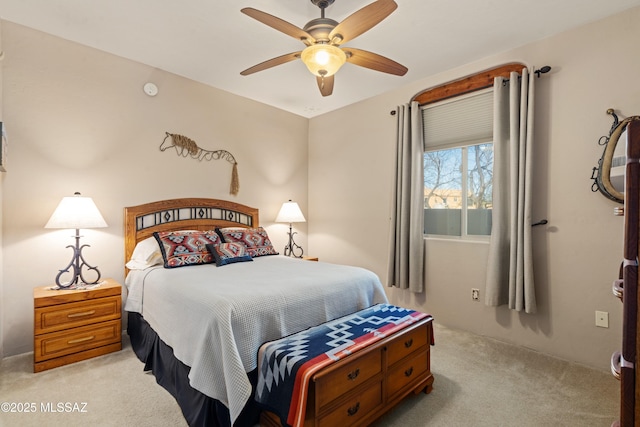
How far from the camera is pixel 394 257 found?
→ 12.0 ft

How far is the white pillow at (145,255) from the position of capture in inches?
116

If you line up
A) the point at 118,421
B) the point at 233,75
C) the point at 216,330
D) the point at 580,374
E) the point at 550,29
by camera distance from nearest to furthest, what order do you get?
the point at 216,330 → the point at 118,421 → the point at 580,374 → the point at 550,29 → the point at 233,75

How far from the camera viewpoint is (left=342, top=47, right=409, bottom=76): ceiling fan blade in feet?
7.39

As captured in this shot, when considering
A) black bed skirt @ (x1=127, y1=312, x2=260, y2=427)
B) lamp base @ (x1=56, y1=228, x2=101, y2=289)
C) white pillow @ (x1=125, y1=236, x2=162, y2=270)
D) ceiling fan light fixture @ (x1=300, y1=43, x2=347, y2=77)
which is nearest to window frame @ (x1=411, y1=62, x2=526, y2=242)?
ceiling fan light fixture @ (x1=300, y1=43, x2=347, y2=77)

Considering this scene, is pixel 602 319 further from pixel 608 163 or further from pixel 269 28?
pixel 269 28

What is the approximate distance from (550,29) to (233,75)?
2991 mm

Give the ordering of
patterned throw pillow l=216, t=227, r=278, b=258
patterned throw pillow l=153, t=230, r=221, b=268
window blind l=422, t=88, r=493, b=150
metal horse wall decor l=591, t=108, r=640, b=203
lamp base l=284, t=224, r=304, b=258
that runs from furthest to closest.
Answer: lamp base l=284, t=224, r=304, b=258 < patterned throw pillow l=216, t=227, r=278, b=258 < window blind l=422, t=88, r=493, b=150 < patterned throw pillow l=153, t=230, r=221, b=268 < metal horse wall decor l=591, t=108, r=640, b=203

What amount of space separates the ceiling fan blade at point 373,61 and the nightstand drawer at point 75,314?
2.72m

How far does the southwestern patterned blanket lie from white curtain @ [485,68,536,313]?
123 cm

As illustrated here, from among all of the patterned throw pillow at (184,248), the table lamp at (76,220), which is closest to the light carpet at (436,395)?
the table lamp at (76,220)

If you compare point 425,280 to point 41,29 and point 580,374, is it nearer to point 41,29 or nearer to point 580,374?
point 580,374

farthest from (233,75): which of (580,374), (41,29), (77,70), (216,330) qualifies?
(580,374)

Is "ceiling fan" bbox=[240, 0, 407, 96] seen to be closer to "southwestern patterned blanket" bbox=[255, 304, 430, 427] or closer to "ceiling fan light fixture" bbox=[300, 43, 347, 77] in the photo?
"ceiling fan light fixture" bbox=[300, 43, 347, 77]

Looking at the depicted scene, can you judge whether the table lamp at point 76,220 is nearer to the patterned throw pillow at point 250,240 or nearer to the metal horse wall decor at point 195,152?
the metal horse wall decor at point 195,152
